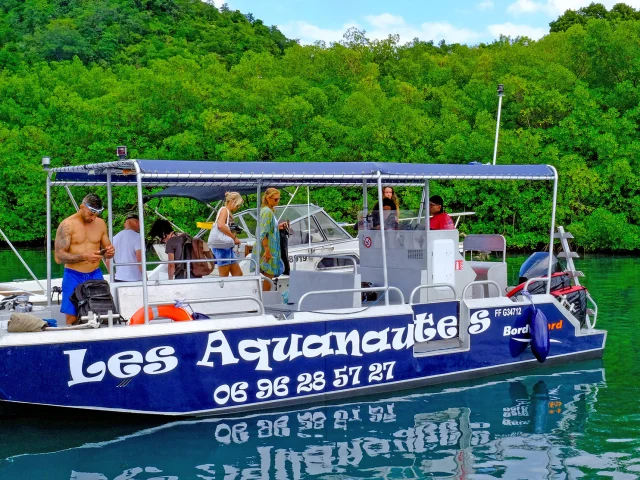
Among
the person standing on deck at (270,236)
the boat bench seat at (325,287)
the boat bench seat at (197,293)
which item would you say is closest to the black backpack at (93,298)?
the boat bench seat at (197,293)

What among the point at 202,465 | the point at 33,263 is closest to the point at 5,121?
the point at 33,263

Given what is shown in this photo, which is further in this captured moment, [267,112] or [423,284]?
[267,112]

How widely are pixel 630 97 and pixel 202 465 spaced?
38303 mm

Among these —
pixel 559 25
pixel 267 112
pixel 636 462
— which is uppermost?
pixel 559 25

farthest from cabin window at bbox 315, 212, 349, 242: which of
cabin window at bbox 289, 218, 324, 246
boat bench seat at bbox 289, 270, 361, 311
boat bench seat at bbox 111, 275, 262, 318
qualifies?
boat bench seat at bbox 111, 275, 262, 318

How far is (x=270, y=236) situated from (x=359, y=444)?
3567mm

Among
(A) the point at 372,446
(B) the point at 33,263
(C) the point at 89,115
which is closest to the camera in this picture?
(A) the point at 372,446

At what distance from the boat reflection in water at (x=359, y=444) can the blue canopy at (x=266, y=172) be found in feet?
8.09

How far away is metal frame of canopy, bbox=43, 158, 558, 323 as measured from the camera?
820 cm

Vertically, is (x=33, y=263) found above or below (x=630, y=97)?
below

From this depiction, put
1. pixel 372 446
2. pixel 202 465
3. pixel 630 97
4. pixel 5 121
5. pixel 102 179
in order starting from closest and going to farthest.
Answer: pixel 202 465, pixel 372 446, pixel 102 179, pixel 630 97, pixel 5 121

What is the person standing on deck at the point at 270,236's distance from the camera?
10.7 m

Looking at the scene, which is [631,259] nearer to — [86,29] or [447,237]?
[447,237]

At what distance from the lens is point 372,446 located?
806 centimetres
